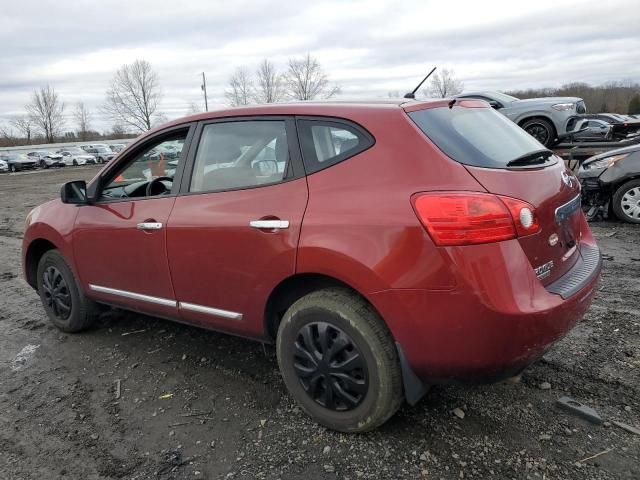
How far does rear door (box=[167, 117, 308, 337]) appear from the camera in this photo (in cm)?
275

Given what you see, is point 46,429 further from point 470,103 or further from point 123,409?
point 470,103

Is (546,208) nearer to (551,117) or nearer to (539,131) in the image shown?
(551,117)

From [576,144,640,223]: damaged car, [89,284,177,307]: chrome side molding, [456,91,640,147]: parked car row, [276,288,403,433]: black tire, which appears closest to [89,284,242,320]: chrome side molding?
[89,284,177,307]: chrome side molding

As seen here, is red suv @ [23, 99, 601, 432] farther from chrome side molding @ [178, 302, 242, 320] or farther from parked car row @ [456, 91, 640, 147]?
parked car row @ [456, 91, 640, 147]

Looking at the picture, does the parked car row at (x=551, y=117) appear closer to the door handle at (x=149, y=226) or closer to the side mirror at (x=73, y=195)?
the side mirror at (x=73, y=195)

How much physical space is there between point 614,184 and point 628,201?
0.32 meters

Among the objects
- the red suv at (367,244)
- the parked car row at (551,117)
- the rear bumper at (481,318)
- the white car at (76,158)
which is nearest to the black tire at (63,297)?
the red suv at (367,244)

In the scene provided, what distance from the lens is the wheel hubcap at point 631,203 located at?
779 centimetres

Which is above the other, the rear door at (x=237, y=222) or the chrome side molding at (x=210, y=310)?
the rear door at (x=237, y=222)

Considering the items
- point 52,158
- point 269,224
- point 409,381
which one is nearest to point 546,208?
point 409,381

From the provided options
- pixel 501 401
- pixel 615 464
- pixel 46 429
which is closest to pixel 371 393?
pixel 501 401

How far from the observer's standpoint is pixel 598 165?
820 cm

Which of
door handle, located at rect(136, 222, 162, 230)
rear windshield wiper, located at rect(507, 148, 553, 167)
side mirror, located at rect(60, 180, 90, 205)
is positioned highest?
rear windshield wiper, located at rect(507, 148, 553, 167)

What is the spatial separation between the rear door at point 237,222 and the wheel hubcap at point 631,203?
6875 mm
